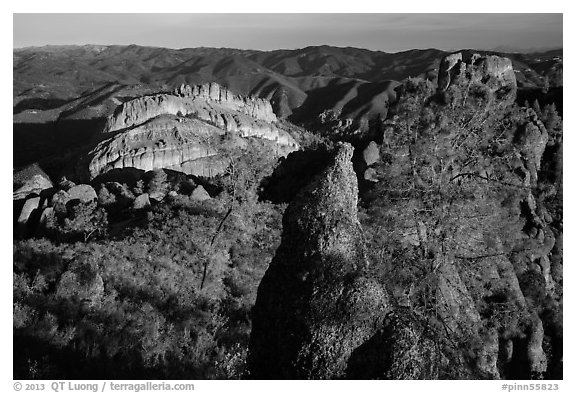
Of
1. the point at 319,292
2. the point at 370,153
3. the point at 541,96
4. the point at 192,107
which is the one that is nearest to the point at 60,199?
the point at 370,153

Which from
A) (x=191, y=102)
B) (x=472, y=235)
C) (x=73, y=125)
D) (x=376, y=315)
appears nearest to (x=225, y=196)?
(x=472, y=235)

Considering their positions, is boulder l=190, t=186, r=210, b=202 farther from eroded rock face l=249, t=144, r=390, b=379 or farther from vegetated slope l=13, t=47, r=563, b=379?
eroded rock face l=249, t=144, r=390, b=379

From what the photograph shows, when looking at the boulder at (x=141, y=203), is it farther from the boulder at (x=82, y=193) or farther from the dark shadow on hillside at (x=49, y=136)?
the dark shadow on hillside at (x=49, y=136)

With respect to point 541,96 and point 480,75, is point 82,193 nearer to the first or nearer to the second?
point 480,75

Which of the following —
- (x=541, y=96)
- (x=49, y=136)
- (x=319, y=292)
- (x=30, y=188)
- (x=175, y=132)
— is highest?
(x=49, y=136)

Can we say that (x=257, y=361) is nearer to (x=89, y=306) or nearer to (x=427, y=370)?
(x=427, y=370)
